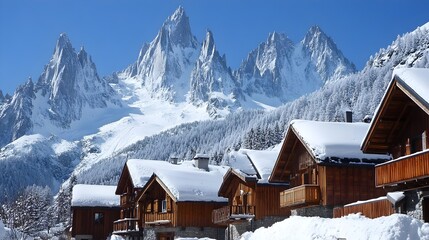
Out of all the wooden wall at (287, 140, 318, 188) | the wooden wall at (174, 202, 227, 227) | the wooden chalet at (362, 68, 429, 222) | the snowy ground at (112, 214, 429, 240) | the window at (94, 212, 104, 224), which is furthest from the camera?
the window at (94, 212, 104, 224)

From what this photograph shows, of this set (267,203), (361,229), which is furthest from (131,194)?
(361,229)

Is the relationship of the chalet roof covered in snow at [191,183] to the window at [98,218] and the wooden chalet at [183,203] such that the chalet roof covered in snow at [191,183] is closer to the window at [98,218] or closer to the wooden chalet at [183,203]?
the wooden chalet at [183,203]

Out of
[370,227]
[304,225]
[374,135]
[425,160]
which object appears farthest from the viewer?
[374,135]

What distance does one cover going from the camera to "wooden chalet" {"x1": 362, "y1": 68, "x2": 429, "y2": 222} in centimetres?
2359

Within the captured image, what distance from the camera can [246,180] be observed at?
137 ft

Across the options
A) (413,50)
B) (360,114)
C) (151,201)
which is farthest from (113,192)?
(413,50)

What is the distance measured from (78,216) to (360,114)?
106m

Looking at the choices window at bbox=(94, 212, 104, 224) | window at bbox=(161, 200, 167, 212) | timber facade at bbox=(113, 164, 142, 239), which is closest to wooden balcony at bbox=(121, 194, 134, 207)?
timber facade at bbox=(113, 164, 142, 239)

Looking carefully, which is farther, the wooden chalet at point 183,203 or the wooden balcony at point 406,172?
the wooden chalet at point 183,203

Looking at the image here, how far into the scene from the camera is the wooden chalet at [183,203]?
1922 inches

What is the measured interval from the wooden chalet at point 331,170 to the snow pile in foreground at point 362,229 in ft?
44.9

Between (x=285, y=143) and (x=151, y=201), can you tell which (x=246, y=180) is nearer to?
(x=285, y=143)

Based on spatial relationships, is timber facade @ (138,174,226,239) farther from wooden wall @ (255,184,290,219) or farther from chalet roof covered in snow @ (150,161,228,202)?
wooden wall @ (255,184,290,219)

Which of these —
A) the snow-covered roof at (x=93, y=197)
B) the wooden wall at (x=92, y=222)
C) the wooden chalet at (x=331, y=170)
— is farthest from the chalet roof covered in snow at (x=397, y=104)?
the wooden wall at (x=92, y=222)
